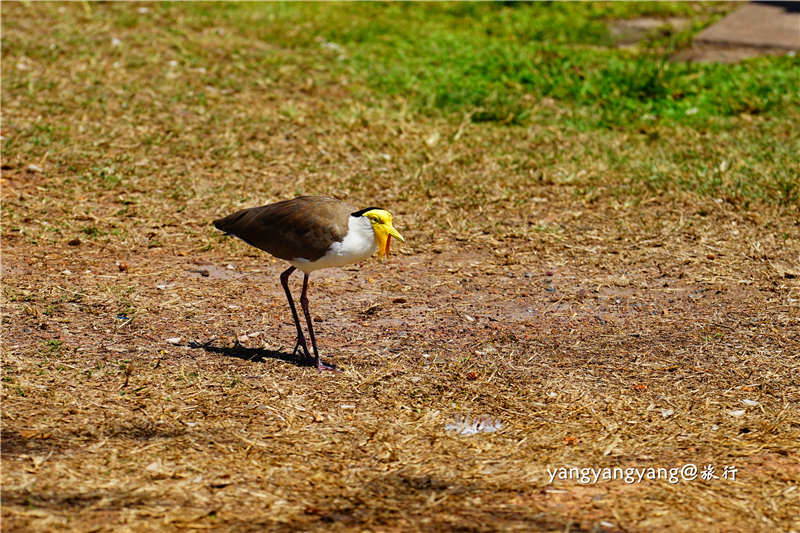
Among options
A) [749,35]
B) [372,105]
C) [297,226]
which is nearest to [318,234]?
[297,226]

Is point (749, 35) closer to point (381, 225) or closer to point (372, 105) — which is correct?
point (372, 105)

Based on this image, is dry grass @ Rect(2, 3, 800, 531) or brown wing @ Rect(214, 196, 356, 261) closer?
dry grass @ Rect(2, 3, 800, 531)

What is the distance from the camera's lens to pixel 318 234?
505 cm

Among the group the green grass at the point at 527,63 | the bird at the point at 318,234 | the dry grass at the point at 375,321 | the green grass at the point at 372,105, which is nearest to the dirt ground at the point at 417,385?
the dry grass at the point at 375,321

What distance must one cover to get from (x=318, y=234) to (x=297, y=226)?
0.16m

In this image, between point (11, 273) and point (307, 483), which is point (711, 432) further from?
point (11, 273)

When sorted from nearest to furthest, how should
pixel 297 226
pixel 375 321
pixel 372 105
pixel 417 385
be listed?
pixel 417 385 → pixel 297 226 → pixel 375 321 → pixel 372 105

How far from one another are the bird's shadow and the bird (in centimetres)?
5

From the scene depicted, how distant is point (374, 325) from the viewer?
574 cm

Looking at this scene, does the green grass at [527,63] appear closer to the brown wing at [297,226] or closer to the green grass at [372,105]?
the green grass at [372,105]

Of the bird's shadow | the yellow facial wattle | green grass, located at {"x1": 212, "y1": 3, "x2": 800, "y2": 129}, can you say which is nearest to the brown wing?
the yellow facial wattle

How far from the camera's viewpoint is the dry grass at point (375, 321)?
12.7 feet

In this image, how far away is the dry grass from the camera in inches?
153

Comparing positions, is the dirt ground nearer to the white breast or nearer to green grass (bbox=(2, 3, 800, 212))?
the white breast
